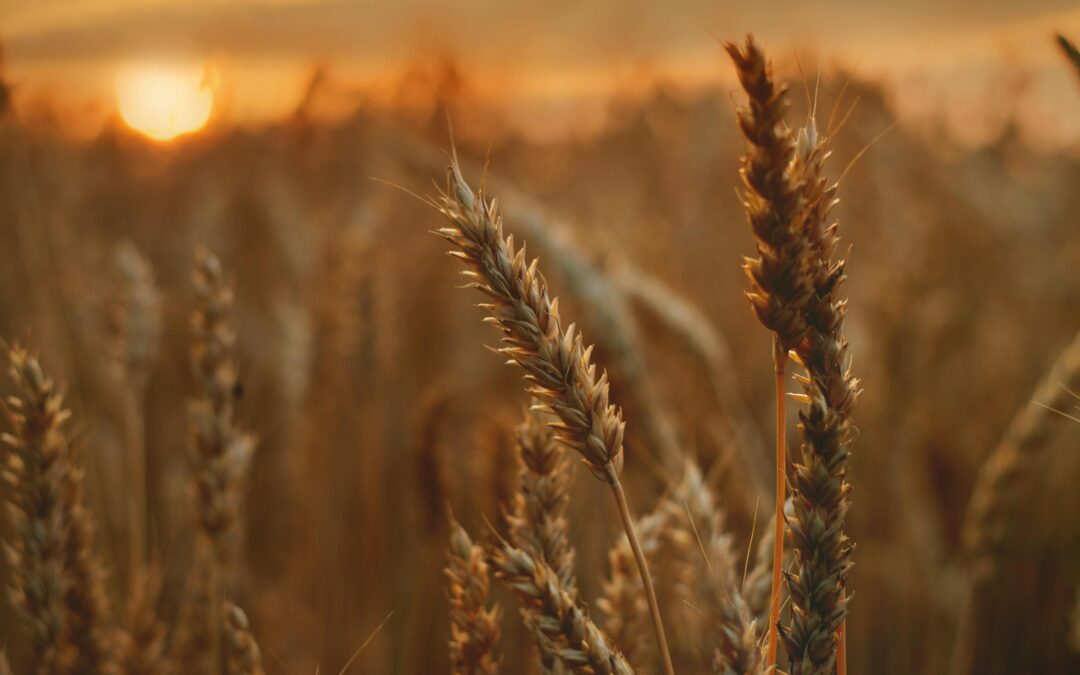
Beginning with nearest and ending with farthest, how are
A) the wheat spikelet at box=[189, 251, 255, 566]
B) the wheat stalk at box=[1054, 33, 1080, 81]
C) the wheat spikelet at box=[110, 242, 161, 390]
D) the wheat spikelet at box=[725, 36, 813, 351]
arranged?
the wheat spikelet at box=[725, 36, 813, 351] < the wheat stalk at box=[1054, 33, 1080, 81] < the wheat spikelet at box=[189, 251, 255, 566] < the wheat spikelet at box=[110, 242, 161, 390]

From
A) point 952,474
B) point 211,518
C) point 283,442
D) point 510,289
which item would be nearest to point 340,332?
point 283,442

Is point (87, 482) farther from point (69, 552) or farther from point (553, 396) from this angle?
point (553, 396)

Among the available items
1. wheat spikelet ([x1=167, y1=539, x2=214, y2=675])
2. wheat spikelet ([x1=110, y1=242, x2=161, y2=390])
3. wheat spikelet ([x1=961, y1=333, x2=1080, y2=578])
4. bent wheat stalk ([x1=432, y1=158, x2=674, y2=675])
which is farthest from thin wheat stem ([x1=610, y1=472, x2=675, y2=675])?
wheat spikelet ([x1=110, y1=242, x2=161, y2=390])

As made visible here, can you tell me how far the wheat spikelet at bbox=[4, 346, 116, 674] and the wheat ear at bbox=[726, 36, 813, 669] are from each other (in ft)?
2.42

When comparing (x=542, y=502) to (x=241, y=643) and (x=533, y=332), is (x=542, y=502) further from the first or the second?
(x=241, y=643)

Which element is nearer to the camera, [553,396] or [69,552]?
[553,396]

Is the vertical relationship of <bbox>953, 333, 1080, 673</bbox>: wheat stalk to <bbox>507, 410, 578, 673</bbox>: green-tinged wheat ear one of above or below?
below

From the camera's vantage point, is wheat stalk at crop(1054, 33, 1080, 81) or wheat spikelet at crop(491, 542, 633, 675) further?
wheat stalk at crop(1054, 33, 1080, 81)

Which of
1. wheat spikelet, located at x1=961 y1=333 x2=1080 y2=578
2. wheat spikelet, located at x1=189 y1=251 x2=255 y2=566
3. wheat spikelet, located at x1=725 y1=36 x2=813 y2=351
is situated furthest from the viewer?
wheat spikelet, located at x1=961 y1=333 x2=1080 y2=578

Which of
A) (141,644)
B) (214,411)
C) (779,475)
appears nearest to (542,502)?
(779,475)

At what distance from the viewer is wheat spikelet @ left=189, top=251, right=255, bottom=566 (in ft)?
3.36

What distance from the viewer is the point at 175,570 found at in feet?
7.12

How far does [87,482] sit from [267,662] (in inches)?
28.0

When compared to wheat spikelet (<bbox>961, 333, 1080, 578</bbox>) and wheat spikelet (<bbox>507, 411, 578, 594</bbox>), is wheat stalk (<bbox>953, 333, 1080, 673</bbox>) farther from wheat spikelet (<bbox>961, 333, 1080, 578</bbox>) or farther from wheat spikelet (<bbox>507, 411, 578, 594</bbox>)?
wheat spikelet (<bbox>507, 411, 578, 594</bbox>)
